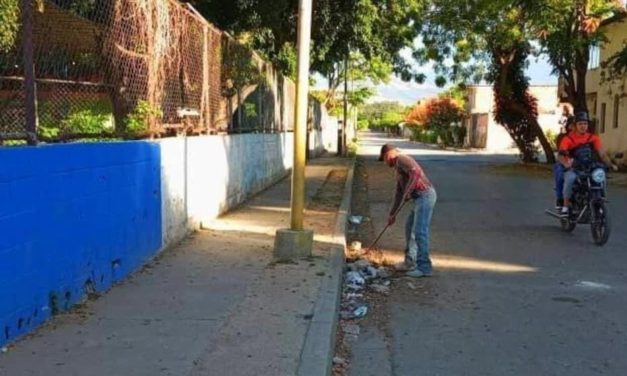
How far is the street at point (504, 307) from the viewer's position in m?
5.65

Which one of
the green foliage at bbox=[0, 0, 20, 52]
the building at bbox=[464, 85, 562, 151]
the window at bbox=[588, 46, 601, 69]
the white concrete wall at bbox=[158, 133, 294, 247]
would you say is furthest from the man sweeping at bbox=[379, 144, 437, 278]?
the building at bbox=[464, 85, 562, 151]

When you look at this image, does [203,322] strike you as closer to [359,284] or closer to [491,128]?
[359,284]

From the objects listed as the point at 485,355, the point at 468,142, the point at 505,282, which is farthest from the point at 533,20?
the point at 468,142

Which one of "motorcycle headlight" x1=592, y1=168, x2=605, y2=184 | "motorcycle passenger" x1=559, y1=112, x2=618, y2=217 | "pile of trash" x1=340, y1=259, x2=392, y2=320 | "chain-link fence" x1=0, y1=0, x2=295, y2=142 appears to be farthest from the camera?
"motorcycle passenger" x1=559, y1=112, x2=618, y2=217

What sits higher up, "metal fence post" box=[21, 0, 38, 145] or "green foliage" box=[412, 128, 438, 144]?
"metal fence post" box=[21, 0, 38, 145]

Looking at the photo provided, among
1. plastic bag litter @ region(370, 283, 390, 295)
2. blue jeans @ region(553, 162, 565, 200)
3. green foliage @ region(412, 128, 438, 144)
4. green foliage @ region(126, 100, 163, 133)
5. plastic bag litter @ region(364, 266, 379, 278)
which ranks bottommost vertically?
green foliage @ region(412, 128, 438, 144)

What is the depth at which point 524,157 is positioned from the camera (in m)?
33.4

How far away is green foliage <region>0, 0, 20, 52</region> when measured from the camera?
5492 millimetres

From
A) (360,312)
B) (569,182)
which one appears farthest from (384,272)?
(569,182)

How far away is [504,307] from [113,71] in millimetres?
4239

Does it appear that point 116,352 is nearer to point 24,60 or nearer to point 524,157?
point 24,60

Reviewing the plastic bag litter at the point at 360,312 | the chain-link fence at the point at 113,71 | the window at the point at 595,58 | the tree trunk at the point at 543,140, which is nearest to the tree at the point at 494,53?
the tree trunk at the point at 543,140

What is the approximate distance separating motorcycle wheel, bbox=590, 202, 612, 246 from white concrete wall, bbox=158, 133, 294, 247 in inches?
209

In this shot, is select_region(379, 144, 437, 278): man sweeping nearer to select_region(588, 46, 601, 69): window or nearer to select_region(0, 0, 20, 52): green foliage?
select_region(0, 0, 20, 52): green foliage
